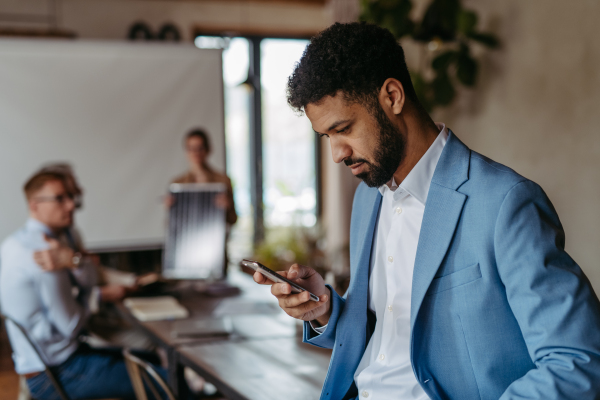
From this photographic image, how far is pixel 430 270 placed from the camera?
1.10m

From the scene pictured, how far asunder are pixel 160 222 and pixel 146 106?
951mm

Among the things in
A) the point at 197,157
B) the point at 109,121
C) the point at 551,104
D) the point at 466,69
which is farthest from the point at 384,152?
the point at 109,121

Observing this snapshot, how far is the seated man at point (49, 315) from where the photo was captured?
8.15ft

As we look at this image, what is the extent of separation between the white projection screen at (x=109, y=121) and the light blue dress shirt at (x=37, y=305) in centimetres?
186

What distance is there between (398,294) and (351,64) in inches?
19.4

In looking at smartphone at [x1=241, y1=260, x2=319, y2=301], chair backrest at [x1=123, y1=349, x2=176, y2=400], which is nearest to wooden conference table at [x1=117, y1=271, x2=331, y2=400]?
chair backrest at [x1=123, y1=349, x2=176, y2=400]

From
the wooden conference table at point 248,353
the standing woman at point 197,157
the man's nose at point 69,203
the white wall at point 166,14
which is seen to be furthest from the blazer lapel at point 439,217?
the white wall at point 166,14

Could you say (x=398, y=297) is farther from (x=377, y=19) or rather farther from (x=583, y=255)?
(x=377, y=19)

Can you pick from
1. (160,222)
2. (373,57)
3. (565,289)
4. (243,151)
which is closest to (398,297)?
(565,289)

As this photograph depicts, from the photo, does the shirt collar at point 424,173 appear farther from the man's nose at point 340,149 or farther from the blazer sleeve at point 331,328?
the blazer sleeve at point 331,328

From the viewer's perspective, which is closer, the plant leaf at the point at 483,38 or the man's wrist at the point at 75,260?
the man's wrist at the point at 75,260

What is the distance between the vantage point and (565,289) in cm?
95

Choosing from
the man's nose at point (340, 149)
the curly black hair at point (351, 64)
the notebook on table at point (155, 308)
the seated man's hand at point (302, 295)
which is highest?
→ the curly black hair at point (351, 64)

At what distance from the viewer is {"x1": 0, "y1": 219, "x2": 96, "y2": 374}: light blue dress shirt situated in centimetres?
253
